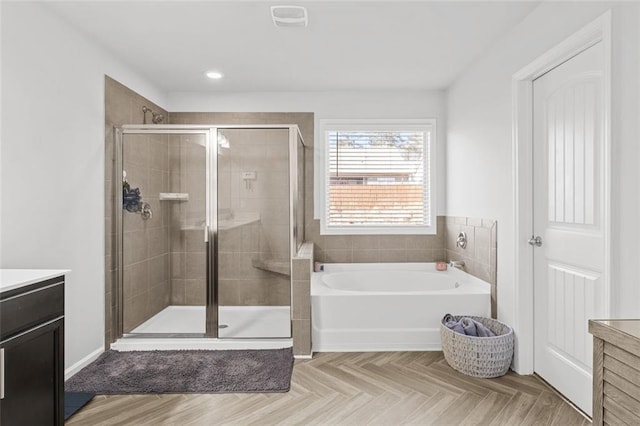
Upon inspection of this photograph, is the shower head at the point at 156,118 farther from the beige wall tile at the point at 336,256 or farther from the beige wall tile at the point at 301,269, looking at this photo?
the beige wall tile at the point at 336,256

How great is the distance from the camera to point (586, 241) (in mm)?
2100

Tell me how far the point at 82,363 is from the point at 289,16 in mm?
2700

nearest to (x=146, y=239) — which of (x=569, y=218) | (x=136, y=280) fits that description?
(x=136, y=280)

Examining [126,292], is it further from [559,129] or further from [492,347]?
[559,129]

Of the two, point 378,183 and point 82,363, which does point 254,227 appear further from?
point 378,183

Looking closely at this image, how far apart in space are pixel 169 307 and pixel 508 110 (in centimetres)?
297

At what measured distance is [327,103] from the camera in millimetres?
4164

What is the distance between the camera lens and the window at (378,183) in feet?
13.8

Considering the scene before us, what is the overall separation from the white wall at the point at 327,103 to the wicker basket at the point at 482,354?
235cm

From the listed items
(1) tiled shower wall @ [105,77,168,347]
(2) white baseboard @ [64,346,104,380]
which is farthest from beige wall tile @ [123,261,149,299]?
(2) white baseboard @ [64,346,104,380]

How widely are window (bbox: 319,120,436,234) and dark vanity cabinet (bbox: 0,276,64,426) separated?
2.76m

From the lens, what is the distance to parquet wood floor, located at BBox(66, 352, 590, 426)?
2.11 metres

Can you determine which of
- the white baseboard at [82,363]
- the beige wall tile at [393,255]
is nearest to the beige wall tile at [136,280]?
the white baseboard at [82,363]

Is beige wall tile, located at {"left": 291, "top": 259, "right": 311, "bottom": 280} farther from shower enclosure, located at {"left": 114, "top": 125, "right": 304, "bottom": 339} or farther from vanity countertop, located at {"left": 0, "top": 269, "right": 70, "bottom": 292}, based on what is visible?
vanity countertop, located at {"left": 0, "top": 269, "right": 70, "bottom": 292}
